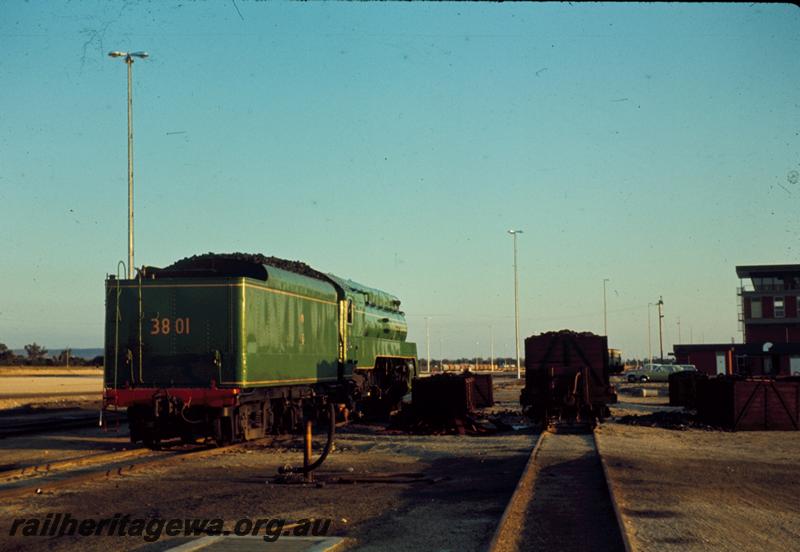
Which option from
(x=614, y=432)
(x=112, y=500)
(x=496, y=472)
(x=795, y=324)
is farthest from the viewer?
(x=795, y=324)

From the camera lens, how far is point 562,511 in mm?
10688

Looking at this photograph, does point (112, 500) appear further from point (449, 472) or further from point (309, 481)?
point (449, 472)

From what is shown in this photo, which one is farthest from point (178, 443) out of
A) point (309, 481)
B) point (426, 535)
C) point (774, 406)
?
point (774, 406)

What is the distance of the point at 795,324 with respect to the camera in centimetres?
7375

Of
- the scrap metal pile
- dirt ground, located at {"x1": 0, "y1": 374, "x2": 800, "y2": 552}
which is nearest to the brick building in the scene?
the scrap metal pile

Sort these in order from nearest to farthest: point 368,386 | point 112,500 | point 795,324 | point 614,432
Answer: point 112,500 → point 614,432 → point 368,386 → point 795,324

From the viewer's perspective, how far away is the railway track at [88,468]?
13.0 metres

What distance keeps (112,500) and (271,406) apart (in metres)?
7.81

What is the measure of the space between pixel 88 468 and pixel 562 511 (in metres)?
8.70

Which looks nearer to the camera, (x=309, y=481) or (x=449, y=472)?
(x=309, y=481)

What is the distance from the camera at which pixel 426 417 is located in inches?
943

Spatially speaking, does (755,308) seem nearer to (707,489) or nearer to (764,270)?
(764,270)

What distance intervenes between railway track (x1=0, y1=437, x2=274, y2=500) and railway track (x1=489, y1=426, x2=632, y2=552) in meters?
6.51

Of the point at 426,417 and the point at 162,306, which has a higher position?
the point at 162,306
